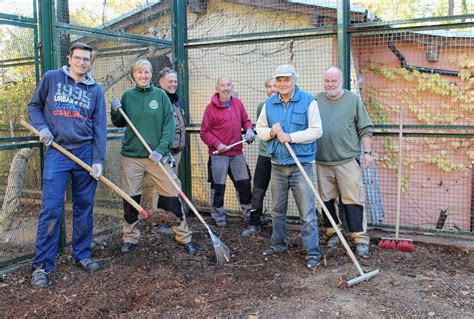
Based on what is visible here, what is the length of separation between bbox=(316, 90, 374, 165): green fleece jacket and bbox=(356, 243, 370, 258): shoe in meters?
0.84

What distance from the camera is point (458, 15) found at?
15.4 ft

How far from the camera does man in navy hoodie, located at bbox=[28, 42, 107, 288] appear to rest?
13.0 feet

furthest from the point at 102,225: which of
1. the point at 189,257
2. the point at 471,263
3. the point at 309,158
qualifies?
the point at 471,263

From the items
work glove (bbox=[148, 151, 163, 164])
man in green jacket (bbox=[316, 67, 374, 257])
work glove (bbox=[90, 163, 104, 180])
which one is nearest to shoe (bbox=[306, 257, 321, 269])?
man in green jacket (bbox=[316, 67, 374, 257])

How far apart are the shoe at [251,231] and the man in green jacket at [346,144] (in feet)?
3.77

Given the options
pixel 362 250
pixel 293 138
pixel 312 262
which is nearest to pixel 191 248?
pixel 312 262

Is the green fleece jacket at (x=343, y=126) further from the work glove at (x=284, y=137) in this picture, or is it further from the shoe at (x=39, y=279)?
the shoe at (x=39, y=279)

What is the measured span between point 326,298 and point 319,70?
3359 millimetres

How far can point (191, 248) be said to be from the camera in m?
4.78

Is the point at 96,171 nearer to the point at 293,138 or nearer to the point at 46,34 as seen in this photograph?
the point at 46,34

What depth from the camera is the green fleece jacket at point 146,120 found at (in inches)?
180

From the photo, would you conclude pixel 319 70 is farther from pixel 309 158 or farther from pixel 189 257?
pixel 189 257

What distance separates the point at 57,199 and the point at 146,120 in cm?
112

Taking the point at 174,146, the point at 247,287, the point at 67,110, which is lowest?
the point at 247,287
